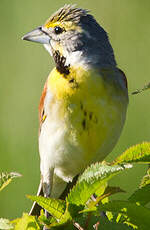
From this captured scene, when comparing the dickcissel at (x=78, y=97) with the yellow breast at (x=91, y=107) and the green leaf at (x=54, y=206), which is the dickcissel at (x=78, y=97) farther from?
the green leaf at (x=54, y=206)

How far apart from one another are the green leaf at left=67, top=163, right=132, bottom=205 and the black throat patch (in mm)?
1670

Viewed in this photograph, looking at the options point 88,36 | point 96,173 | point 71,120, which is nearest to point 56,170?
point 71,120

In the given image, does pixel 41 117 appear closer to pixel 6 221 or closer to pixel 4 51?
pixel 6 221

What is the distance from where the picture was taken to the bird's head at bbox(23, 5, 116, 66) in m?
3.08

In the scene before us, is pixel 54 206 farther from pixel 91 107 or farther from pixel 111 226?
pixel 91 107

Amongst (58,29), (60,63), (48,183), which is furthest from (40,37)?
(48,183)

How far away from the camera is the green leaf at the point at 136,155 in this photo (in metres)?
1.32

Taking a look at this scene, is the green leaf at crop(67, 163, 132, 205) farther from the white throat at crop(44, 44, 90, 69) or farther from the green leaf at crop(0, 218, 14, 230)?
the white throat at crop(44, 44, 90, 69)

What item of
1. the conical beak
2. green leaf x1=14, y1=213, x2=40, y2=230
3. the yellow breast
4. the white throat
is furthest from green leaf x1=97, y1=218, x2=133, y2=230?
the conical beak

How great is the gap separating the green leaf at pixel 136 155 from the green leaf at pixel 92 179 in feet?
0.06

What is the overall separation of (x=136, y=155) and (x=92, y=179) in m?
0.13

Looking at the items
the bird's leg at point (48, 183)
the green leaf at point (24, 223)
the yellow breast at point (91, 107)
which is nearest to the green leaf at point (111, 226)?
the green leaf at point (24, 223)

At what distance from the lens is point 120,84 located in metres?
3.04

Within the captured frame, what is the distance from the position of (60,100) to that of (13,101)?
7.29 ft
